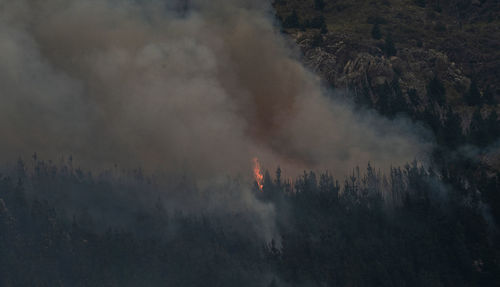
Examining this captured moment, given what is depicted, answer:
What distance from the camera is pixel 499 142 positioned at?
200 metres
